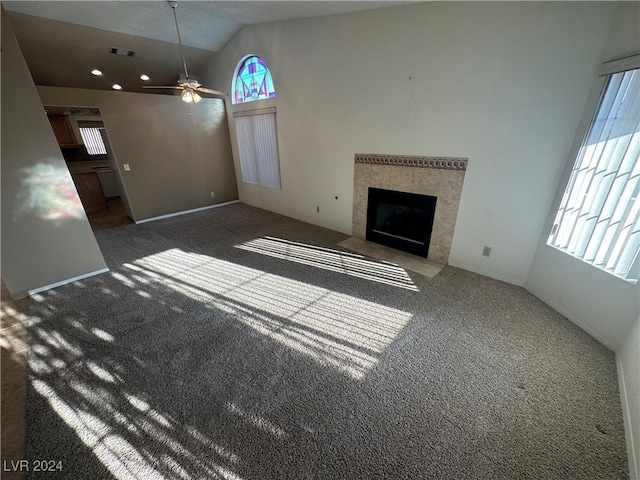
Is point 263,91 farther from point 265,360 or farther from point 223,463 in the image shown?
point 223,463

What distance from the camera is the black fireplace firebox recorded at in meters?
3.51

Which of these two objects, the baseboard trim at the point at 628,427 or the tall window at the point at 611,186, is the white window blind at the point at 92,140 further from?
the baseboard trim at the point at 628,427

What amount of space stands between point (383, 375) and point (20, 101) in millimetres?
4387

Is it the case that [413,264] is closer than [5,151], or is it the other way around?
[5,151]

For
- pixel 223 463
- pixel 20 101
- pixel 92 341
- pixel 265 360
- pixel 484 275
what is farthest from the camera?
pixel 484 275

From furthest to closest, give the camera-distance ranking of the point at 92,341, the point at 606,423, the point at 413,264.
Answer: the point at 413,264
the point at 92,341
the point at 606,423

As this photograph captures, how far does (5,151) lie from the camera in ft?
8.36

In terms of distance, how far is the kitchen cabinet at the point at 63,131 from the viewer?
631 cm

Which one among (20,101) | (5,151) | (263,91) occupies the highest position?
(263,91)

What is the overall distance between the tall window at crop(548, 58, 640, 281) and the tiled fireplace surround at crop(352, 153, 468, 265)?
3.40 ft

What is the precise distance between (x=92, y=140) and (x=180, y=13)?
5226 mm

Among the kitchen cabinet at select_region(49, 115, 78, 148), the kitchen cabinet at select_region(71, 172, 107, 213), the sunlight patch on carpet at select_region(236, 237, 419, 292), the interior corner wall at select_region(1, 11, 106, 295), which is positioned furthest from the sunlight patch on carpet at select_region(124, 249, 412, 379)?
the kitchen cabinet at select_region(49, 115, 78, 148)

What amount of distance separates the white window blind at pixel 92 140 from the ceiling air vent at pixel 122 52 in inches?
131

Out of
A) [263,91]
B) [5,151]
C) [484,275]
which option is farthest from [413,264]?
[5,151]
